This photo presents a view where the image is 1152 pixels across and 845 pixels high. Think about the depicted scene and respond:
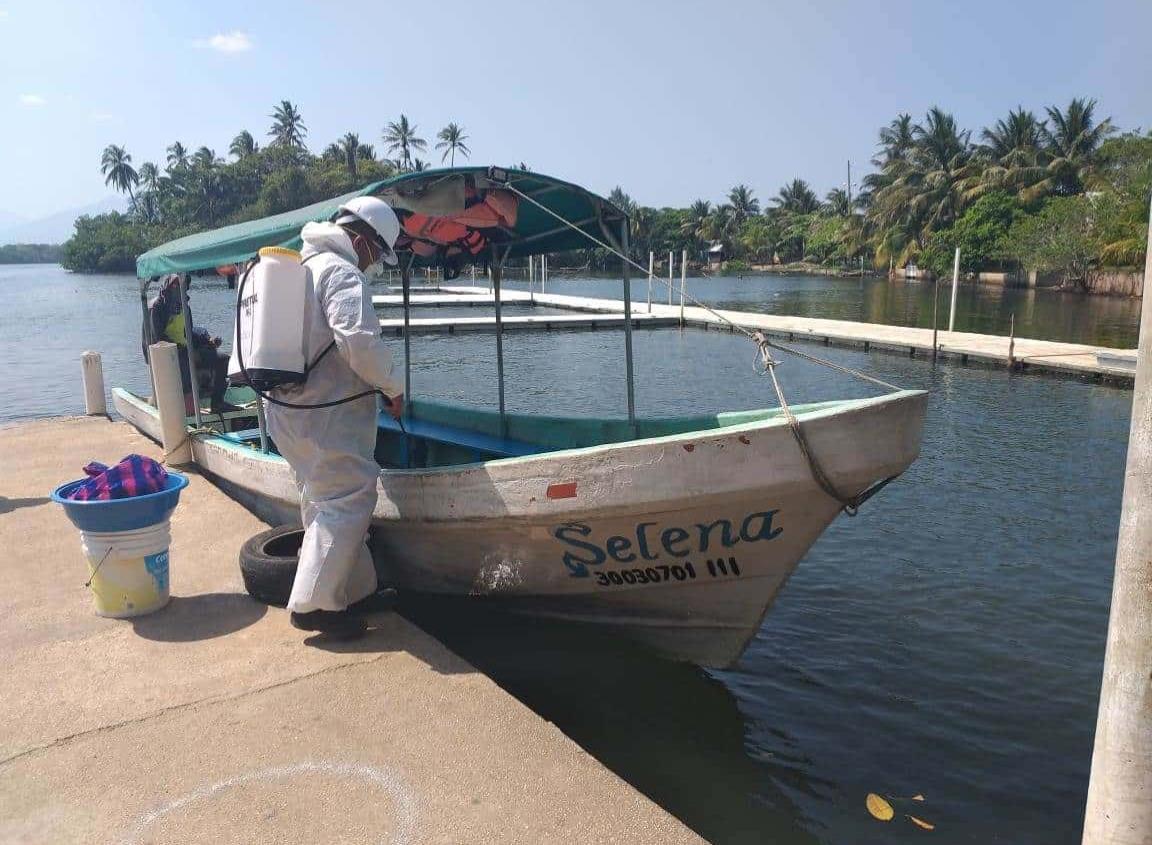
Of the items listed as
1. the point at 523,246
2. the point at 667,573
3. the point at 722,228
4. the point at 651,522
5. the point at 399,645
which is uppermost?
the point at 722,228

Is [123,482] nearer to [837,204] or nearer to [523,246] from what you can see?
[523,246]

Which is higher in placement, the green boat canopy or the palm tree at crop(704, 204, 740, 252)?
the palm tree at crop(704, 204, 740, 252)

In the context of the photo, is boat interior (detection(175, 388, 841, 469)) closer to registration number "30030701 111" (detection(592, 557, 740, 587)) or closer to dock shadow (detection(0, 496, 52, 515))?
registration number "30030701 111" (detection(592, 557, 740, 587))

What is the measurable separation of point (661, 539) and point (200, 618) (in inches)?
102

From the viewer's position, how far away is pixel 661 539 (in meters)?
4.55

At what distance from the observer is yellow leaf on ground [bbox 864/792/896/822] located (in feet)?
14.7

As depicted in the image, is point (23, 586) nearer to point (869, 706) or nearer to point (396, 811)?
Answer: point (396, 811)

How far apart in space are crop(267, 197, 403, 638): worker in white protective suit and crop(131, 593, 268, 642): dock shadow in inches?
16.2

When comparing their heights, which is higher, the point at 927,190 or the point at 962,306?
the point at 927,190

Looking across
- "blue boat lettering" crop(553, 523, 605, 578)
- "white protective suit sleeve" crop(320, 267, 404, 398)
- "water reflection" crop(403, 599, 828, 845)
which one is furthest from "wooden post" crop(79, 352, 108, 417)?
"blue boat lettering" crop(553, 523, 605, 578)

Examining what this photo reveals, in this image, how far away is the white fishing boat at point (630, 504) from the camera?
13.4 ft

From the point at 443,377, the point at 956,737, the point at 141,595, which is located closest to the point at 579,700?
the point at 956,737

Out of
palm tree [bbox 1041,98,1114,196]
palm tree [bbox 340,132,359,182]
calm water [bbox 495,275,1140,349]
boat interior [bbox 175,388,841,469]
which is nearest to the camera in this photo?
boat interior [bbox 175,388,841,469]

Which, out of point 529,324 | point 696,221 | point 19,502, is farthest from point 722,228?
point 19,502
